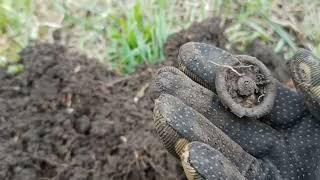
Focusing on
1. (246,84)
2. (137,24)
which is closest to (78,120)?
(137,24)

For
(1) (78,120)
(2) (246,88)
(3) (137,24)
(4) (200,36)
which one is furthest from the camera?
(3) (137,24)

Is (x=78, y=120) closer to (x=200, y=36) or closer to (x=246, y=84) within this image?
(x=200, y=36)

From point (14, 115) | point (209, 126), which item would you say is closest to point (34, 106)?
point (14, 115)

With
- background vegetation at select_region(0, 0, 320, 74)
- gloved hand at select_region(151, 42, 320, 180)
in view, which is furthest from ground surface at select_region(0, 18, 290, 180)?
gloved hand at select_region(151, 42, 320, 180)

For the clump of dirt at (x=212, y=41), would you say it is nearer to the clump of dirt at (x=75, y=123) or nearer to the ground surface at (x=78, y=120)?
the ground surface at (x=78, y=120)

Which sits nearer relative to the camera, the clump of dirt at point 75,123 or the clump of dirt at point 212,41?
the clump of dirt at point 75,123

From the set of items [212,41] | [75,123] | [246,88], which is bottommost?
[75,123]

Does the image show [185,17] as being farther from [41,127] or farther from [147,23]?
[41,127]

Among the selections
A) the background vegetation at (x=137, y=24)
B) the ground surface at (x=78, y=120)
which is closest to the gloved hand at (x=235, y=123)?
the ground surface at (x=78, y=120)

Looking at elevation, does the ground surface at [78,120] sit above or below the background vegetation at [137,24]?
below
